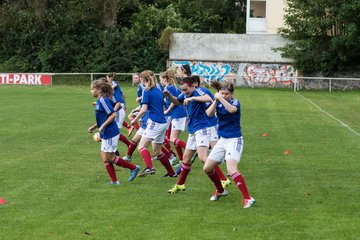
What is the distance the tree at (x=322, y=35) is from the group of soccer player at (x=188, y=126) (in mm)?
33582

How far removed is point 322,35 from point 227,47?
6.62m

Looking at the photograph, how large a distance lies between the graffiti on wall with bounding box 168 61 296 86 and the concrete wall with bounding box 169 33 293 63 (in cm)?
39

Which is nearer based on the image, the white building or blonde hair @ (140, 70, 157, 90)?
blonde hair @ (140, 70, 157, 90)

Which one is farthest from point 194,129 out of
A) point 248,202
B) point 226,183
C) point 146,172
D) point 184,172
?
point 146,172

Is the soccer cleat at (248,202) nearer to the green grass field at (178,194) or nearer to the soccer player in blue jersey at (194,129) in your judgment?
the green grass field at (178,194)

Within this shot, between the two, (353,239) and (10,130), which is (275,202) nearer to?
(353,239)

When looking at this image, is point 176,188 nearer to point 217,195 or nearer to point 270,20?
point 217,195

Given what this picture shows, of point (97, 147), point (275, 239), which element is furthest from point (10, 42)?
point (275, 239)

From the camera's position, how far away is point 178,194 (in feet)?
35.6

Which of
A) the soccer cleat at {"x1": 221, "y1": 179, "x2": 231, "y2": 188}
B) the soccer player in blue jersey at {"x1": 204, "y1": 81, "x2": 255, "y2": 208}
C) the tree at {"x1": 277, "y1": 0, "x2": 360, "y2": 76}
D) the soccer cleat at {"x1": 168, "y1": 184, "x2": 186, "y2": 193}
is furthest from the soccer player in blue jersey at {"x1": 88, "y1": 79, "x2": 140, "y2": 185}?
the tree at {"x1": 277, "y1": 0, "x2": 360, "y2": 76}

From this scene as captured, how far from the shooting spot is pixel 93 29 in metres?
54.7

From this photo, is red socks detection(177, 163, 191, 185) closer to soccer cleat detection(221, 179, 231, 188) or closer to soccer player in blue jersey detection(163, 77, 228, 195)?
soccer player in blue jersey detection(163, 77, 228, 195)

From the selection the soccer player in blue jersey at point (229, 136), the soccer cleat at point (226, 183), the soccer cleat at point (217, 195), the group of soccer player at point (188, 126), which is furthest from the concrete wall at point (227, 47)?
the soccer player in blue jersey at point (229, 136)

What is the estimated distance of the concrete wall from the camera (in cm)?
4925
